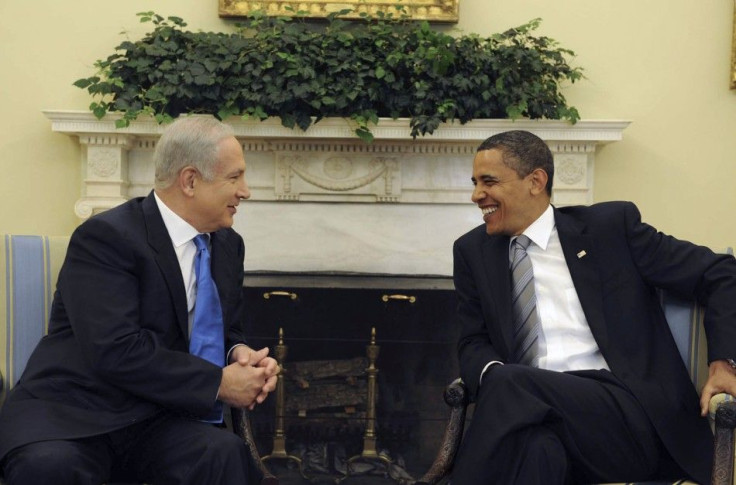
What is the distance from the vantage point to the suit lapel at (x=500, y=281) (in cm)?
302

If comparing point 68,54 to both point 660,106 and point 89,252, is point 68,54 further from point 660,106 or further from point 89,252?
point 660,106

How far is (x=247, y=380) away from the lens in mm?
2705

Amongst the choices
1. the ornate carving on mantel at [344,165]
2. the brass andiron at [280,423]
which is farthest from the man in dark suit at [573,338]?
the brass andiron at [280,423]

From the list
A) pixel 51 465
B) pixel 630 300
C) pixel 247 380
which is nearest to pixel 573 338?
pixel 630 300

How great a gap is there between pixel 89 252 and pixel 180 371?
41 centimetres

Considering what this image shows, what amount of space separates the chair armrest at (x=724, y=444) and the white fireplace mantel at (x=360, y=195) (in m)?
2.08

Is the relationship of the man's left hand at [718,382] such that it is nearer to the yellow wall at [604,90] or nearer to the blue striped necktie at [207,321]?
the blue striped necktie at [207,321]

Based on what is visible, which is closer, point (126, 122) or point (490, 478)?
point (490, 478)

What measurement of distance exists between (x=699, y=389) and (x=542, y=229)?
69cm

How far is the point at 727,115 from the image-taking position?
191 inches

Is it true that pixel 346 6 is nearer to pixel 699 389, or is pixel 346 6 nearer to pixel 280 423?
pixel 280 423

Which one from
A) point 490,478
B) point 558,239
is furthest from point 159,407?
point 558,239

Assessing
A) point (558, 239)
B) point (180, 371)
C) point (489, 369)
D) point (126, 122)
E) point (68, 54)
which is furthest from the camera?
point (68, 54)

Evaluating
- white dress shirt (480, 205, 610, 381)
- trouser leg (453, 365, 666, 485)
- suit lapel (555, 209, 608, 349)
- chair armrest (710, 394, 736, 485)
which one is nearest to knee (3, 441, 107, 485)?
trouser leg (453, 365, 666, 485)
